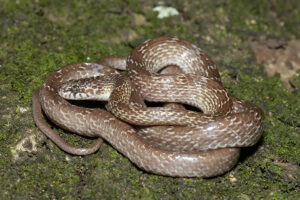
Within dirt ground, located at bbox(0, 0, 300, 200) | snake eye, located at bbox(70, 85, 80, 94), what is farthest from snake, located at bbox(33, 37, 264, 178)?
dirt ground, located at bbox(0, 0, 300, 200)

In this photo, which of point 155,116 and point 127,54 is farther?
point 127,54

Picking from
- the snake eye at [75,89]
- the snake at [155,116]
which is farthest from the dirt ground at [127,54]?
the snake eye at [75,89]

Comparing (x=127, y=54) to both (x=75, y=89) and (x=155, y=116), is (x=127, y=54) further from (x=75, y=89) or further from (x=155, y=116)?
(x=155, y=116)

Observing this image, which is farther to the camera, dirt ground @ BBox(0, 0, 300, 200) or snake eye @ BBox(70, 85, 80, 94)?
snake eye @ BBox(70, 85, 80, 94)

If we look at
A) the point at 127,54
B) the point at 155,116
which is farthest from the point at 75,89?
the point at 127,54

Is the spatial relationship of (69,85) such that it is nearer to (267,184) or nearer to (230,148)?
(230,148)

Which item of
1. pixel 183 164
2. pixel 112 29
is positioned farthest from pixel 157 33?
pixel 183 164

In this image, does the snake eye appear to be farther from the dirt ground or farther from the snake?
the dirt ground
